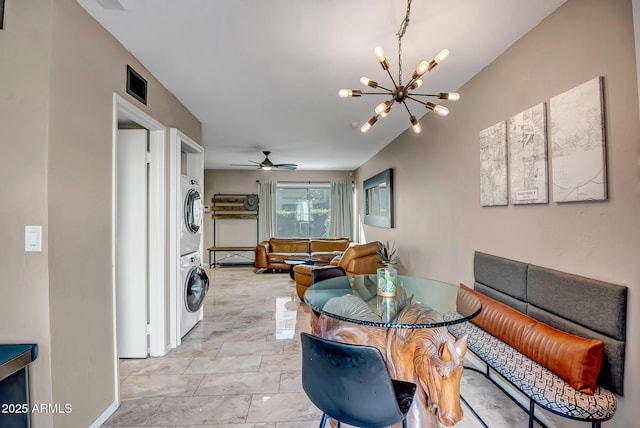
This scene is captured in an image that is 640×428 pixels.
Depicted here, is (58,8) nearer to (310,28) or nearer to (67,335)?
→ (310,28)

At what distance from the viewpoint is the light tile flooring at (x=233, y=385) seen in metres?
1.93

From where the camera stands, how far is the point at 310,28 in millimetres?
1968

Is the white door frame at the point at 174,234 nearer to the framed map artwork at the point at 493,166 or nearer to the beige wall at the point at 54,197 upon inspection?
the beige wall at the point at 54,197

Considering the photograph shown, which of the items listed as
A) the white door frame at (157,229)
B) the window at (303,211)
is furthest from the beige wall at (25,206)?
the window at (303,211)

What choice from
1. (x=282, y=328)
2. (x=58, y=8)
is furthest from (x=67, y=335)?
(x=282, y=328)

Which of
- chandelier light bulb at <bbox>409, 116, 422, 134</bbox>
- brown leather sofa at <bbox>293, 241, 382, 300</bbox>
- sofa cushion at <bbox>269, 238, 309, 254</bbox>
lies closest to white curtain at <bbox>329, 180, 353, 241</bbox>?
sofa cushion at <bbox>269, 238, 309, 254</bbox>

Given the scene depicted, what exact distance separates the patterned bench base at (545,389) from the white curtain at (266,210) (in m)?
6.55

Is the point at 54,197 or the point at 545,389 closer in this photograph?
the point at 545,389

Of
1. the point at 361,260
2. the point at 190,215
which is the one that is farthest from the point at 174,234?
the point at 361,260

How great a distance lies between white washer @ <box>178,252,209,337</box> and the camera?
313cm

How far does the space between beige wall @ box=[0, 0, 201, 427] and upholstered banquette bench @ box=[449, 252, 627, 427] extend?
237cm

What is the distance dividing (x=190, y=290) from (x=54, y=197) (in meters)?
1.93

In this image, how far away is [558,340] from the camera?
62.4 inches

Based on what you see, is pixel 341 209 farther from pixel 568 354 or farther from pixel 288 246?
pixel 568 354
